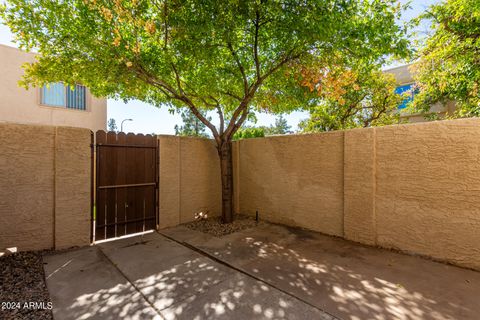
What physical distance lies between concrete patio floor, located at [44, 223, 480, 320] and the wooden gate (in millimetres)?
581

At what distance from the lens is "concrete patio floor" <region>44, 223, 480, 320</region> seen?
8.28ft

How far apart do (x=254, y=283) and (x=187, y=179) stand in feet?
11.9

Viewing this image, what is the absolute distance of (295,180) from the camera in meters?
5.66

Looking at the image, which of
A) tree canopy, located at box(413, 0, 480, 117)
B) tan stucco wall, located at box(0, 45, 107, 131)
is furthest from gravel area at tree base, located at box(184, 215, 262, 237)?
tan stucco wall, located at box(0, 45, 107, 131)

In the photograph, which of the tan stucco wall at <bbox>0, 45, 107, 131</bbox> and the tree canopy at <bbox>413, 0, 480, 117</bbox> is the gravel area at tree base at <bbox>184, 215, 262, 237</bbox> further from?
the tan stucco wall at <bbox>0, 45, 107, 131</bbox>

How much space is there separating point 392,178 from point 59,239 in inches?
249

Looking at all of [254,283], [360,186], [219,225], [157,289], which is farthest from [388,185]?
[157,289]

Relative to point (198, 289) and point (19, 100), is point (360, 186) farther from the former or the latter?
point (19, 100)

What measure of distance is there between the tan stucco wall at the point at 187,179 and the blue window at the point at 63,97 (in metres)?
8.40

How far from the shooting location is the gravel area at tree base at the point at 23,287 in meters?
2.49

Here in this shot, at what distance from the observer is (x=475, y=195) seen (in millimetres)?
3416

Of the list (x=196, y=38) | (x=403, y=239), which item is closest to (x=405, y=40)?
(x=403, y=239)

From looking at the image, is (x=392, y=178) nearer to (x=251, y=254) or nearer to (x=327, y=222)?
(x=327, y=222)

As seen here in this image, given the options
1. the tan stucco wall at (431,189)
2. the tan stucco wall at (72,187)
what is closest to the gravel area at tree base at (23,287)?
the tan stucco wall at (72,187)
